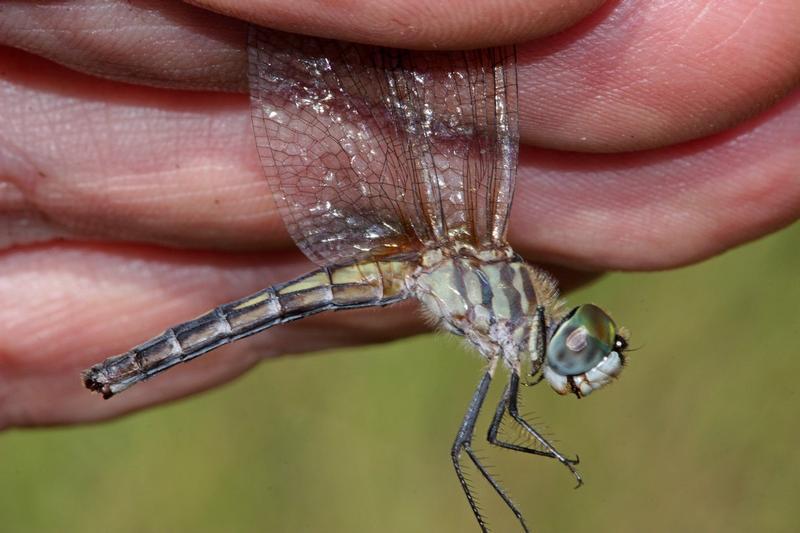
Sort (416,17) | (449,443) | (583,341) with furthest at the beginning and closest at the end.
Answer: (449,443) < (583,341) < (416,17)

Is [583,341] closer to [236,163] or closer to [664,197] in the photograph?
[664,197]

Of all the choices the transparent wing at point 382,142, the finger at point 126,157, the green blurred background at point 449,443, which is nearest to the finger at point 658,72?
the transparent wing at point 382,142

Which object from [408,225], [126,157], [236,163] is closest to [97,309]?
[126,157]

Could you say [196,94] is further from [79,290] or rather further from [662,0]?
[662,0]

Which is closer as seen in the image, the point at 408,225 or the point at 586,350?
the point at 586,350

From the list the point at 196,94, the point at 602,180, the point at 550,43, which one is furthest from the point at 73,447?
the point at 550,43

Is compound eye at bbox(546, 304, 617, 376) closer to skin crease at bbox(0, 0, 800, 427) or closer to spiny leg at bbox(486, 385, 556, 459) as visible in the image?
spiny leg at bbox(486, 385, 556, 459)

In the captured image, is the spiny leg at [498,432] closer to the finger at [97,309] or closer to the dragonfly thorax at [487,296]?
the dragonfly thorax at [487,296]
